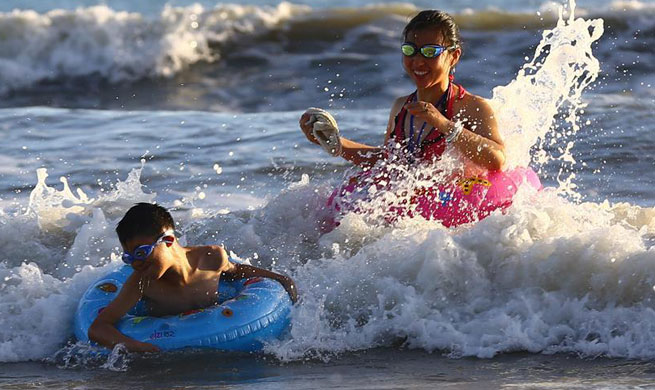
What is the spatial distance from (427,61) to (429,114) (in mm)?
559

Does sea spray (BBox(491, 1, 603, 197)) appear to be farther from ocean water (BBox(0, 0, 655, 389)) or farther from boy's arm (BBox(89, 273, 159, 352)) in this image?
boy's arm (BBox(89, 273, 159, 352))

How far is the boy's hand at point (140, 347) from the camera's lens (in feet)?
19.7

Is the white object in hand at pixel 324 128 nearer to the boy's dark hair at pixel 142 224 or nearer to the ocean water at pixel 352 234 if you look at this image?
the ocean water at pixel 352 234

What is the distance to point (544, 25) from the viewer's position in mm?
18453

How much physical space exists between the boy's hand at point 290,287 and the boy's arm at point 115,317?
0.82 metres

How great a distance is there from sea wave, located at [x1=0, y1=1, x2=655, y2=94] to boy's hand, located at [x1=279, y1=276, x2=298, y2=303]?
10.3 m

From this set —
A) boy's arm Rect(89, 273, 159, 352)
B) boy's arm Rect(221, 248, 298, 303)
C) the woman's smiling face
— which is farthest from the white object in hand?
boy's arm Rect(89, 273, 159, 352)

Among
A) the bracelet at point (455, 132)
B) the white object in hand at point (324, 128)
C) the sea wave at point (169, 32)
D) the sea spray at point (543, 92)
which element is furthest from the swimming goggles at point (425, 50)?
the sea wave at point (169, 32)

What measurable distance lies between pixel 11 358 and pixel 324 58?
35.7 feet

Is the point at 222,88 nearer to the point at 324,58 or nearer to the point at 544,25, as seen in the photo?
the point at 324,58

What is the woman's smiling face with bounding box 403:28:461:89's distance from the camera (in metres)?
7.09

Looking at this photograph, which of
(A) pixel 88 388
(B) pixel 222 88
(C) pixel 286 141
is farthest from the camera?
(B) pixel 222 88

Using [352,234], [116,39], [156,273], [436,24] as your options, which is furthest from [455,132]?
[116,39]

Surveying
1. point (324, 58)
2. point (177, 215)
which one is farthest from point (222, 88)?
point (177, 215)
